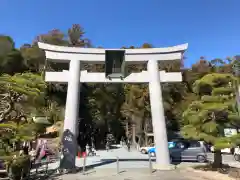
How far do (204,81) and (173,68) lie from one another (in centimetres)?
1677

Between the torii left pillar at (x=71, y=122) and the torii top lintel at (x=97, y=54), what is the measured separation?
0.59m

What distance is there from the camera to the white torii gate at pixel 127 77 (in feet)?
30.5

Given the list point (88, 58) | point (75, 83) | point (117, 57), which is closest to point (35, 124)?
point (75, 83)

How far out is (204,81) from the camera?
8.78m

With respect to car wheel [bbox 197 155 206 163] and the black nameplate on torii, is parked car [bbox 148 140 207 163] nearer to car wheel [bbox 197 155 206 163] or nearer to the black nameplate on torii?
car wheel [bbox 197 155 206 163]

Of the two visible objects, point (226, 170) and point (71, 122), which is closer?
point (226, 170)

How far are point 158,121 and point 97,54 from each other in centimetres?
492

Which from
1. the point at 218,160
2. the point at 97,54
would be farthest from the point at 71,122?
the point at 218,160

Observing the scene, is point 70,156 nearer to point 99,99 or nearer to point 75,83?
point 75,83

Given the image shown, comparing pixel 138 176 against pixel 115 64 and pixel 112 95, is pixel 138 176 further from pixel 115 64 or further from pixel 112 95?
pixel 112 95

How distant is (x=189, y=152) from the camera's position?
12.0 m

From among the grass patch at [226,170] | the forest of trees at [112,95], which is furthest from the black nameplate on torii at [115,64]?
the grass patch at [226,170]

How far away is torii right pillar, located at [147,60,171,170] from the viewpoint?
9023 millimetres

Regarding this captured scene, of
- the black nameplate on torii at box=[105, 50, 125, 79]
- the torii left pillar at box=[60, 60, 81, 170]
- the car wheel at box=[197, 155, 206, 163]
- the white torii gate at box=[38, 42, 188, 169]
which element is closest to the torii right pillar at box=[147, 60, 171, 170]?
the white torii gate at box=[38, 42, 188, 169]
